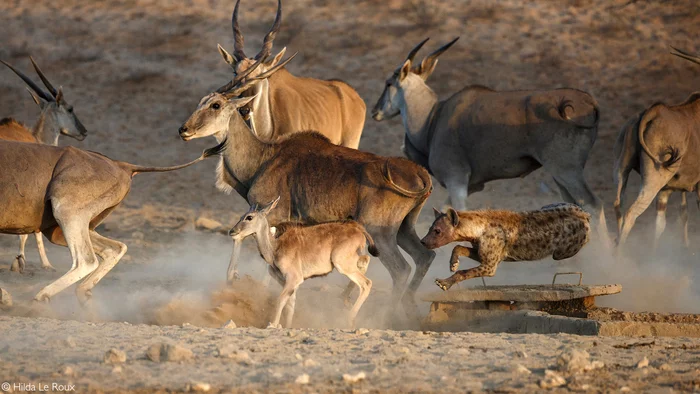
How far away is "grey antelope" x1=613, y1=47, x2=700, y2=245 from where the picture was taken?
523 inches

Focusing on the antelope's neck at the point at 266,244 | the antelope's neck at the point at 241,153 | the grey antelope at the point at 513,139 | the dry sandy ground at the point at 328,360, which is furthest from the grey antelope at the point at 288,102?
the dry sandy ground at the point at 328,360

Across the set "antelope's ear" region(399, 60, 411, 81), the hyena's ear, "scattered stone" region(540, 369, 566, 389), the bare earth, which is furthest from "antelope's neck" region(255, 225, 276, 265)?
"antelope's ear" region(399, 60, 411, 81)

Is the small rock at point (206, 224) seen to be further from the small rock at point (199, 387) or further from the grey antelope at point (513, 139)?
the small rock at point (199, 387)

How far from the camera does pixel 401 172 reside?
9.88 metres

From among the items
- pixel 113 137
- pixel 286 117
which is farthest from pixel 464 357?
pixel 113 137

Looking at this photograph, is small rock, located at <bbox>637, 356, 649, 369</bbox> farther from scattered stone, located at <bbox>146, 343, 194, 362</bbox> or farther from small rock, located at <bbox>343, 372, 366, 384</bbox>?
scattered stone, located at <bbox>146, 343, 194, 362</bbox>

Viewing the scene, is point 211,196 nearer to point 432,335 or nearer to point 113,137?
point 113,137

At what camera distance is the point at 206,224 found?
1606 centimetres

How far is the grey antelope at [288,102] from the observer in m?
12.1

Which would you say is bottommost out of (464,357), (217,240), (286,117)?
(217,240)

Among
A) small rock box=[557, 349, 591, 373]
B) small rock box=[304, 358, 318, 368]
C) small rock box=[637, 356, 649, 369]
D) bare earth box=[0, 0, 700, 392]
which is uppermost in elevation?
small rock box=[304, 358, 318, 368]

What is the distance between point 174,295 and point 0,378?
4230 millimetres

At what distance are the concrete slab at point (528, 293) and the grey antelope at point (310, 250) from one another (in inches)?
29.3

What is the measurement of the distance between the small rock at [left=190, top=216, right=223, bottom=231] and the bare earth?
0.15 m
